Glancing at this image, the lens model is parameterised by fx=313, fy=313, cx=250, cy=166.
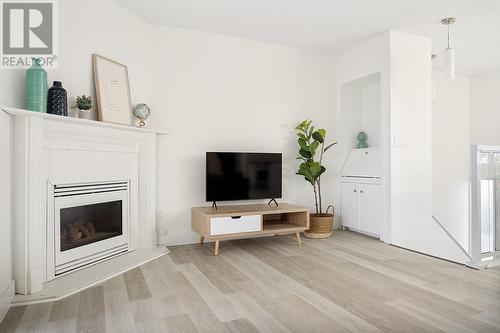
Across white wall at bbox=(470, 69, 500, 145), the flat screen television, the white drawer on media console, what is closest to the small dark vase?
the flat screen television

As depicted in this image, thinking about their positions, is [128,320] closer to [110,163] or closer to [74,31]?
[110,163]

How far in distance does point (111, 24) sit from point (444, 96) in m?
5.27

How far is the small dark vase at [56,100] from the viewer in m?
2.39

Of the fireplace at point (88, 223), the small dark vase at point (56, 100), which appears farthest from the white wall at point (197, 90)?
the fireplace at point (88, 223)

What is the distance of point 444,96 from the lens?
5406mm

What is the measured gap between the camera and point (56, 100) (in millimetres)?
2395

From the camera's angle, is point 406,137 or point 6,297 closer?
point 6,297

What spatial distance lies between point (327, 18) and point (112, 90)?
93.4 inches

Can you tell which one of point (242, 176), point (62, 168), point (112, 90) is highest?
point (112, 90)

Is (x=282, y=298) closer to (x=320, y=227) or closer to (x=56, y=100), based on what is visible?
(x=320, y=227)

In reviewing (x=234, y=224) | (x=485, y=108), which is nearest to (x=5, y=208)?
(x=234, y=224)

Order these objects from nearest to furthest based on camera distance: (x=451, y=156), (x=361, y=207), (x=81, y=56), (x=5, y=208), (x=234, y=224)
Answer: (x=5, y=208)
(x=81, y=56)
(x=234, y=224)
(x=361, y=207)
(x=451, y=156)

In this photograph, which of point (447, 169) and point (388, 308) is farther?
point (447, 169)

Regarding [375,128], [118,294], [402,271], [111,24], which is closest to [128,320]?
[118,294]
